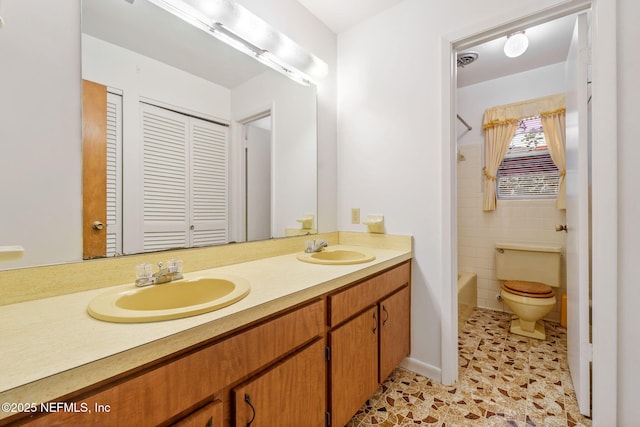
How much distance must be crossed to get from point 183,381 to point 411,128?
5.63 ft

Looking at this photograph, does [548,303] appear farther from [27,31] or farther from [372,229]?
[27,31]

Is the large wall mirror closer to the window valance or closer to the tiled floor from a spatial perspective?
the tiled floor

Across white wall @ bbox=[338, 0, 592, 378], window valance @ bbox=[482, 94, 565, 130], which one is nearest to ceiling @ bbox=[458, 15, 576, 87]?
window valance @ bbox=[482, 94, 565, 130]

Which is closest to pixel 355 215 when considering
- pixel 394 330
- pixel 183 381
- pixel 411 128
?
pixel 411 128

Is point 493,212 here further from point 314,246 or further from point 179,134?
point 179,134

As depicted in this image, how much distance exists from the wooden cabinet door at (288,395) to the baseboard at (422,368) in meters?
0.91

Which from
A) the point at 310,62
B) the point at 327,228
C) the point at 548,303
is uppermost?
the point at 310,62

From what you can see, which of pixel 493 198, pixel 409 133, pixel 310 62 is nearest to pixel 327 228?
pixel 409 133

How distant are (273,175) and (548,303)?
227 cm

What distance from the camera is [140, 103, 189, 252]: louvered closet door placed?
45.6 inches

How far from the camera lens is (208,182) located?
1.36 meters

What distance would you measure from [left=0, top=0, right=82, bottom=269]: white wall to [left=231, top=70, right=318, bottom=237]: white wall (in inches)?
28.2

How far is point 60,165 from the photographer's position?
3.09 feet

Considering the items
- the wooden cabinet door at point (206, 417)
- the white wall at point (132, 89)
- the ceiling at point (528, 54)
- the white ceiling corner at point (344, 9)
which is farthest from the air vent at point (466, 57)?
the wooden cabinet door at point (206, 417)
